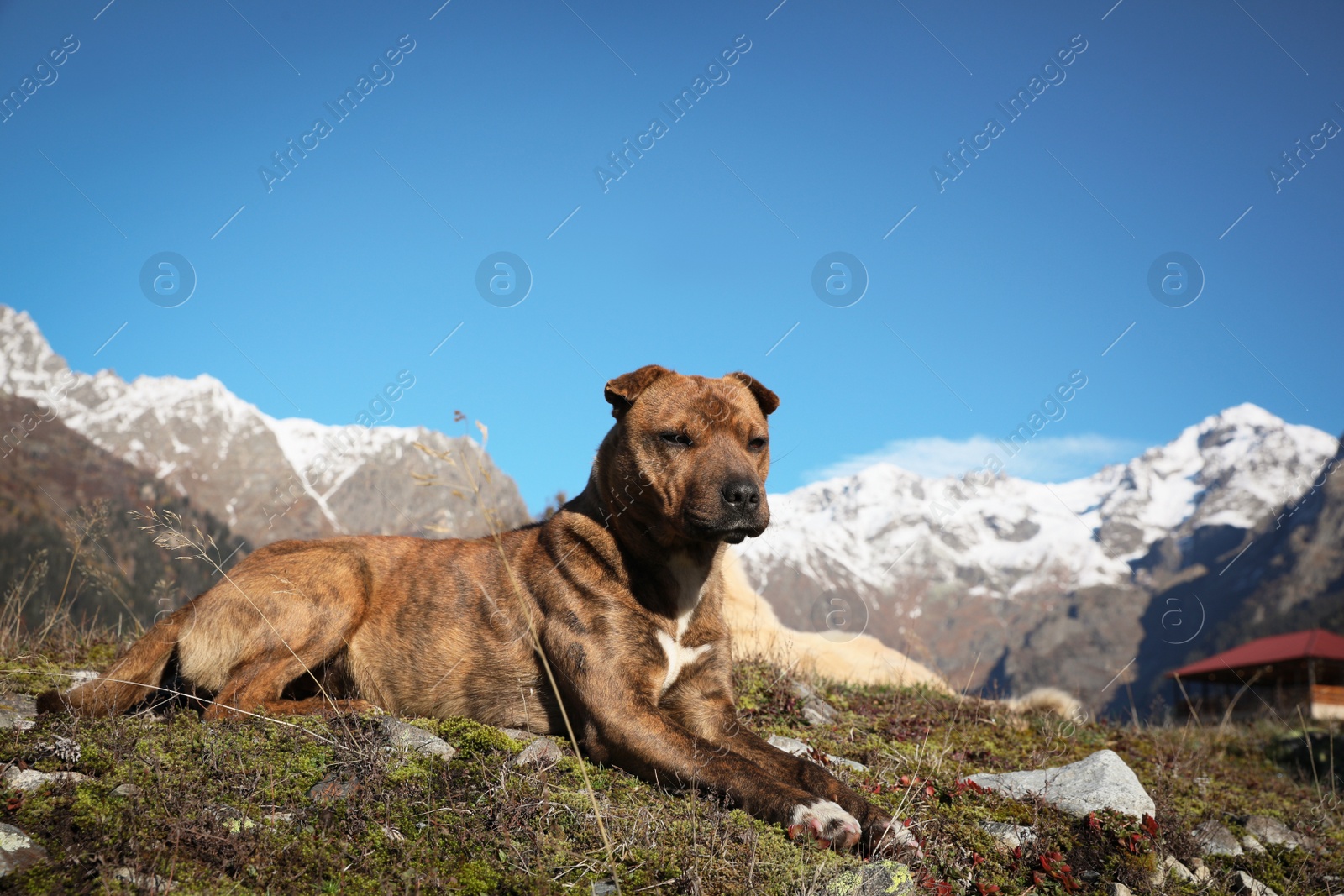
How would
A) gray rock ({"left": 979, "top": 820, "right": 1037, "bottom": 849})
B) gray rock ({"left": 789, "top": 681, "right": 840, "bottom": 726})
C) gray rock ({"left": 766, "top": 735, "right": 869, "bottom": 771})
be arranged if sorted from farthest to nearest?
gray rock ({"left": 789, "top": 681, "right": 840, "bottom": 726})
gray rock ({"left": 766, "top": 735, "right": 869, "bottom": 771})
gray rock ({"left": 979, "top": 820, "right": 1037, "bottom": 849})

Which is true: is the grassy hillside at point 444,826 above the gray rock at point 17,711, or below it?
above

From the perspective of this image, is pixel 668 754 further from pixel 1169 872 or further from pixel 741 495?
pixel 1169 872

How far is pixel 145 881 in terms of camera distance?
9.32ft

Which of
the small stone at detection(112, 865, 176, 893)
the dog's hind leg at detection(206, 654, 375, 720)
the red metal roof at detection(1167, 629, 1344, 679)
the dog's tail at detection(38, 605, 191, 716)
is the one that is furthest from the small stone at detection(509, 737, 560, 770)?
the red metal roof at detection(1167, 629, 1344, 679)

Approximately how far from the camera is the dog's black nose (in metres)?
4.80

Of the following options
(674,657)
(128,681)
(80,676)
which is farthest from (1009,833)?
(80,676)

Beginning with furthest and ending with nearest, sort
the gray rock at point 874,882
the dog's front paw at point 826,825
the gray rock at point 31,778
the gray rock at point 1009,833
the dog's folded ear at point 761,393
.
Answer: the dog's folded ear at point 761,393, the gray rock at point 1009,833, the dog's front paw at point 826,825, the gray rock at point 31,778, the gray rock at point 874,882

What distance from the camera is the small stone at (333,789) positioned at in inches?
145

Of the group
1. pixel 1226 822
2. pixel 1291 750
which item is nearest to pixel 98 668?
pixel 1226 822

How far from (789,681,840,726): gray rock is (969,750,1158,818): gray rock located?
1588mm

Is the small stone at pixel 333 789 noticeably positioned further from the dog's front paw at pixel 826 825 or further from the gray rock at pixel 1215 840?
the gray rock at pixel 1215 840

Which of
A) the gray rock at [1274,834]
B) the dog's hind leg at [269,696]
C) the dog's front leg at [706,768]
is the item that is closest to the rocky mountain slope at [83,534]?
the dog's hind leg at [269,696]

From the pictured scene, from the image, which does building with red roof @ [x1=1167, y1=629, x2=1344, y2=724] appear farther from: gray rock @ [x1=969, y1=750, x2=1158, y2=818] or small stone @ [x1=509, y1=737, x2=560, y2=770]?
small stone @ [x1=509, y1=737, x2=560, y2=770]

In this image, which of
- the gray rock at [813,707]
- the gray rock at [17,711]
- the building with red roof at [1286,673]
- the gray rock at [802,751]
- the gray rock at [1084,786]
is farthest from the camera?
the building with red roof at [1286,673]
